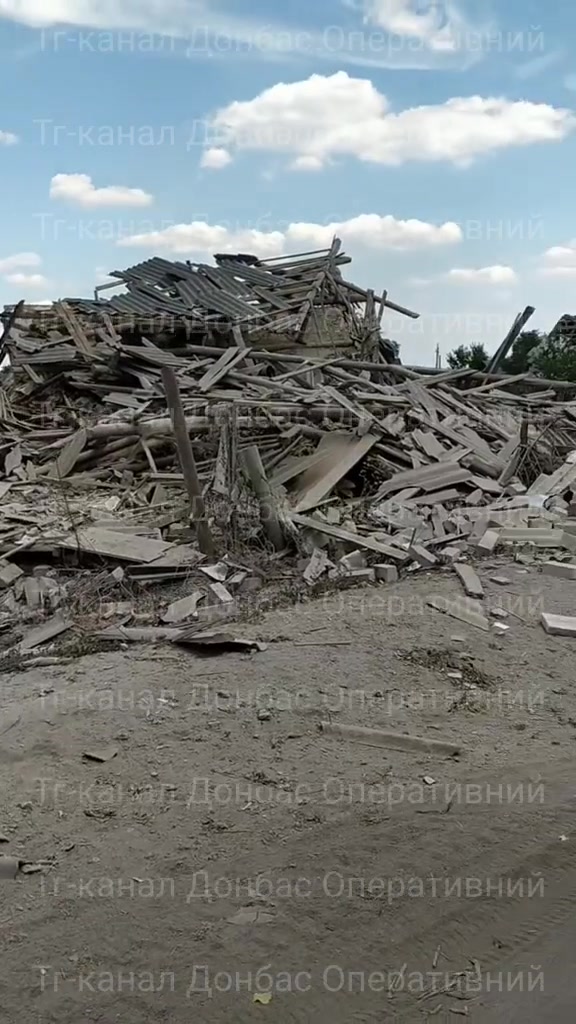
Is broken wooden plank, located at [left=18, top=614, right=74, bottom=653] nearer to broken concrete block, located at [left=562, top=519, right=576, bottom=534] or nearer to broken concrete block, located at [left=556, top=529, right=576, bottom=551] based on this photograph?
broken concrete block, located at [left=556, top=529, right=576, bottom=551]

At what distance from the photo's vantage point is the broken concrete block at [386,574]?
24.2 feet

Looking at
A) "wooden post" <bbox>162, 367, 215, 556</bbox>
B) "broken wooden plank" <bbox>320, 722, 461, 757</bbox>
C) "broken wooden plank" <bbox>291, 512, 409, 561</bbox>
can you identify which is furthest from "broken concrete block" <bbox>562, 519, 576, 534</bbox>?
A: "broken wooden plank" <bbox>320, 722, 461, 757</bbox>

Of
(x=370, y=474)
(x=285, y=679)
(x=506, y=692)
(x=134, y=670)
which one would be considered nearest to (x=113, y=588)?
(x=134, y=670)

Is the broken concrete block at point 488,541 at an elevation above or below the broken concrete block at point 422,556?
above

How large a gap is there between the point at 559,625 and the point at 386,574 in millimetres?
1709

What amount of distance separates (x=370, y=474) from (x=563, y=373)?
20.9 meters

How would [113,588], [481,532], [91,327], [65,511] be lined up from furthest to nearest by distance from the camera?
[91,327] → [65,511] → [481,532] → [113,588]

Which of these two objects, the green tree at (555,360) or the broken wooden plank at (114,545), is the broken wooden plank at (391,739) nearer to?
the broken wooden plank at (114,545)

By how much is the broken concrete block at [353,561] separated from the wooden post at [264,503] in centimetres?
68

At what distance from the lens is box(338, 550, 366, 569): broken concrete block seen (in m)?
7.63

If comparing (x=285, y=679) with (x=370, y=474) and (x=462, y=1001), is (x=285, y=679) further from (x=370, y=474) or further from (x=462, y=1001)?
(x=370, y=474)

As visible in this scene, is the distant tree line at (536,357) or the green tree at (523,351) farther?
the green tree at (523,351)

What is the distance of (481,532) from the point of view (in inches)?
340

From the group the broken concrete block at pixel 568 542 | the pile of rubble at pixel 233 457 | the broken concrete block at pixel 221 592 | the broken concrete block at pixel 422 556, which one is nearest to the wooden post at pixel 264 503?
the pile of rubble at pixel 233 457
